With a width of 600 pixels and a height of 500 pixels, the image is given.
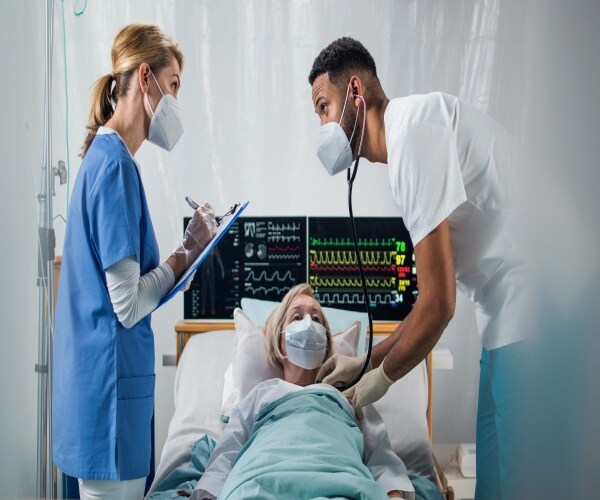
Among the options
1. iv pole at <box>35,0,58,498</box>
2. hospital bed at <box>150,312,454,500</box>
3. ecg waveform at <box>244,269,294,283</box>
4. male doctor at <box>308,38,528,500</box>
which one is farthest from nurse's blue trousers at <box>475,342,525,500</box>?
ecg waveform at <box>244,269,294,283</box>

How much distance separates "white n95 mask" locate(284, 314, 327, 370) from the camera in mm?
1945

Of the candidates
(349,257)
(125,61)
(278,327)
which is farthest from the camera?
(349,257)

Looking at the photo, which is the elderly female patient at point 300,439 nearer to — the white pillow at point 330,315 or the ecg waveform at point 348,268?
the white pillow at point 330,315

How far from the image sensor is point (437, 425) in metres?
2.60

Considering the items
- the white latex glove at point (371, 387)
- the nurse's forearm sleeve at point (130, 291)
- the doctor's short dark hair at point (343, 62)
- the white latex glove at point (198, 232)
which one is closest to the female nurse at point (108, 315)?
the nurse's forearm sleeve at point (130, 291)

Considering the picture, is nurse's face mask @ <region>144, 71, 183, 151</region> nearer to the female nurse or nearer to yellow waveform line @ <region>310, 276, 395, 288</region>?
the female nurse

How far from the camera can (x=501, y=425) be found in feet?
2.85

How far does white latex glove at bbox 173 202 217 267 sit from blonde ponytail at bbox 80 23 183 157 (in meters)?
0.30

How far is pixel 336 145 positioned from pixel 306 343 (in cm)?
55

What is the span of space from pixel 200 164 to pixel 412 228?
4.45 ft

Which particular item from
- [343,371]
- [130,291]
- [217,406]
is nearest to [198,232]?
[130,291]

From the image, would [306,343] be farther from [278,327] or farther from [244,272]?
[244,272]

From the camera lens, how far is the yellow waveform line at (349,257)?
2.55m

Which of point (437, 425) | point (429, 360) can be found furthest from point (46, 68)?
point (437, 425)
